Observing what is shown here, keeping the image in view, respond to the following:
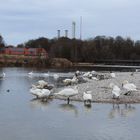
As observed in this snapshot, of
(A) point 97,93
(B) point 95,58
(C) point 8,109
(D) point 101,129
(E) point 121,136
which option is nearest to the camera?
(E) point 121,136

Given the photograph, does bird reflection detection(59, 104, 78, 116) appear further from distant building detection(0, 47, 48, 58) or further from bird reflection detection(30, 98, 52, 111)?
distant building detection(0, 47, 48, 58)

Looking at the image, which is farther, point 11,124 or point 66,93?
point 66,93

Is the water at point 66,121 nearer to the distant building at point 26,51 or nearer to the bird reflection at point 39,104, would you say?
the bird reflection at point 39,104

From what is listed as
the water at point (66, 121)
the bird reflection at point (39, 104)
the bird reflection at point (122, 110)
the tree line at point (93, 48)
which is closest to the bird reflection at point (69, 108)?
the water at point (66, 121)

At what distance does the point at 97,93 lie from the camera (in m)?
28.6

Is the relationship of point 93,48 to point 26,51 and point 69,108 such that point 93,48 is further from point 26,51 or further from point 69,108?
point 69,108

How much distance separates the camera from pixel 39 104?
2403 centimetres

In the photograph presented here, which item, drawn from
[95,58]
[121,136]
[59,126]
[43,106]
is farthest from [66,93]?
[95,58]

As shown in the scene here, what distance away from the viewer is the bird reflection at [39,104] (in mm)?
22803

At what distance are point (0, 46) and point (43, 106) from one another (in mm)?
130145

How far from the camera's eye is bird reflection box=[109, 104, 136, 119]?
2047 centimetres

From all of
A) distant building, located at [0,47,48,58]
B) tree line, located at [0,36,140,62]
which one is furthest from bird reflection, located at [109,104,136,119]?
tree line, located at [0,36,140,62]

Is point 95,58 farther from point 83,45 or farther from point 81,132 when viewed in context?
point 81,132

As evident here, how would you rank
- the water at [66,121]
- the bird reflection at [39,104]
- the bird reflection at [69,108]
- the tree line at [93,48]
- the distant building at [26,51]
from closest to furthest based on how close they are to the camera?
the water at [66,121]
the bird reflection at [69,108]
the bird reflection at [39,104]
the distant building at [26,51]
the tree line at [93,48]
